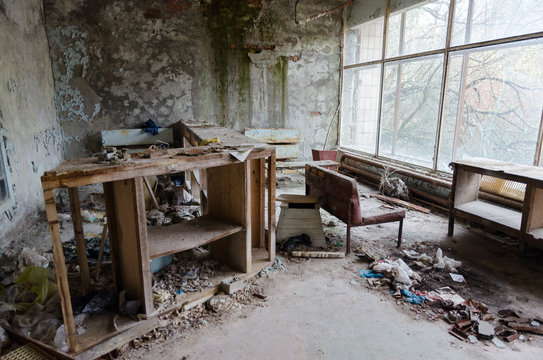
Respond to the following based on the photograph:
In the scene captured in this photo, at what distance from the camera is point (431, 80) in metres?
5.81

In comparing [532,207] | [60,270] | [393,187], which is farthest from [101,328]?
[393,187]

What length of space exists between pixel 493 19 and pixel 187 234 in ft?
16.5

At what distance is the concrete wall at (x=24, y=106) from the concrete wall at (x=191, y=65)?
591 millimetres

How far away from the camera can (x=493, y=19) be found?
468 centimetres

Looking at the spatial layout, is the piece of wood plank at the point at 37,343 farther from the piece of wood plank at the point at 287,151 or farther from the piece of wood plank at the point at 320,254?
the piece of wood plank at the point at 287,151

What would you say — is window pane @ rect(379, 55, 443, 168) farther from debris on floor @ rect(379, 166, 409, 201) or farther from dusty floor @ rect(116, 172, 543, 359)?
dusty floor @ rect(116, 172, 543, 359)

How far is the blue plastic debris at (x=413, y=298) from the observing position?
284cm

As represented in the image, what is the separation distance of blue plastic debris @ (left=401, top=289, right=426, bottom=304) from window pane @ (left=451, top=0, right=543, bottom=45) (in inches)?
146

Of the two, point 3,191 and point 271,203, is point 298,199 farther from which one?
point 3,191

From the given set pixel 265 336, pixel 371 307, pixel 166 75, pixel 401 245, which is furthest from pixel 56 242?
pixel 166 75

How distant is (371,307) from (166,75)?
5867 millimetres

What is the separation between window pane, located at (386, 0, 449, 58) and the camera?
18.1 feet

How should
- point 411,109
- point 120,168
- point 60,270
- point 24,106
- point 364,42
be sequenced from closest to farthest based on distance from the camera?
point 60,270, point 120,168, point 24,106, point 411,109, point 364,42

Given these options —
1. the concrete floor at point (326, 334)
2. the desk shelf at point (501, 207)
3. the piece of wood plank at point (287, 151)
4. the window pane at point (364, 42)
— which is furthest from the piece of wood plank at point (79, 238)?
the window pane at point (364, 42)
